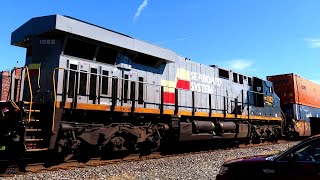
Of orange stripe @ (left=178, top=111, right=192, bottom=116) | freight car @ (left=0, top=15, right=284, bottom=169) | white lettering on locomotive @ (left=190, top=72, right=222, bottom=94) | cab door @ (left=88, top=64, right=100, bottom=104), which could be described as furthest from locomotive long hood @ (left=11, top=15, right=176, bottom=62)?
white lettering on locomotive @ (left=190, top=72, right=222, bottom=94)

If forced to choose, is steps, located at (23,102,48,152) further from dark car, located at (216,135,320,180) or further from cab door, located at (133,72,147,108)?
dark car, located at (216,135,320,180)

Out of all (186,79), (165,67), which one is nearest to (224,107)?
(186,79)

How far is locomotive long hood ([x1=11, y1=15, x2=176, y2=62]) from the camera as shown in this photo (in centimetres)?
855

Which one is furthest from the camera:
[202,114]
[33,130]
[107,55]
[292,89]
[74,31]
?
[292,89]

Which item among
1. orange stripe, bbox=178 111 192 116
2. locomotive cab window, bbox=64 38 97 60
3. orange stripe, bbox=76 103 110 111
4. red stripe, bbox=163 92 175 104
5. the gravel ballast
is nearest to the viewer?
the gravel ballast

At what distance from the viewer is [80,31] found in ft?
29.2

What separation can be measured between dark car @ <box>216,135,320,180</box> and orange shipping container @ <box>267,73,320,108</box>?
1791cm

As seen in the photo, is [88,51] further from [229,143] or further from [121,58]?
[229,143]

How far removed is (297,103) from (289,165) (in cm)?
1840

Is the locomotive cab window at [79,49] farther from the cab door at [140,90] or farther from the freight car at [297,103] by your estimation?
the freight car at [297,103]

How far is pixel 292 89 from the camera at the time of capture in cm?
2077

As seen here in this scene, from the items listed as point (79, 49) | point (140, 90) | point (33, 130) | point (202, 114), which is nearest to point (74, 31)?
point (79, 49)

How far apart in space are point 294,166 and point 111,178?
4.07 meters

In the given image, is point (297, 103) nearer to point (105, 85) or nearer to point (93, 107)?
point (105, 85)
